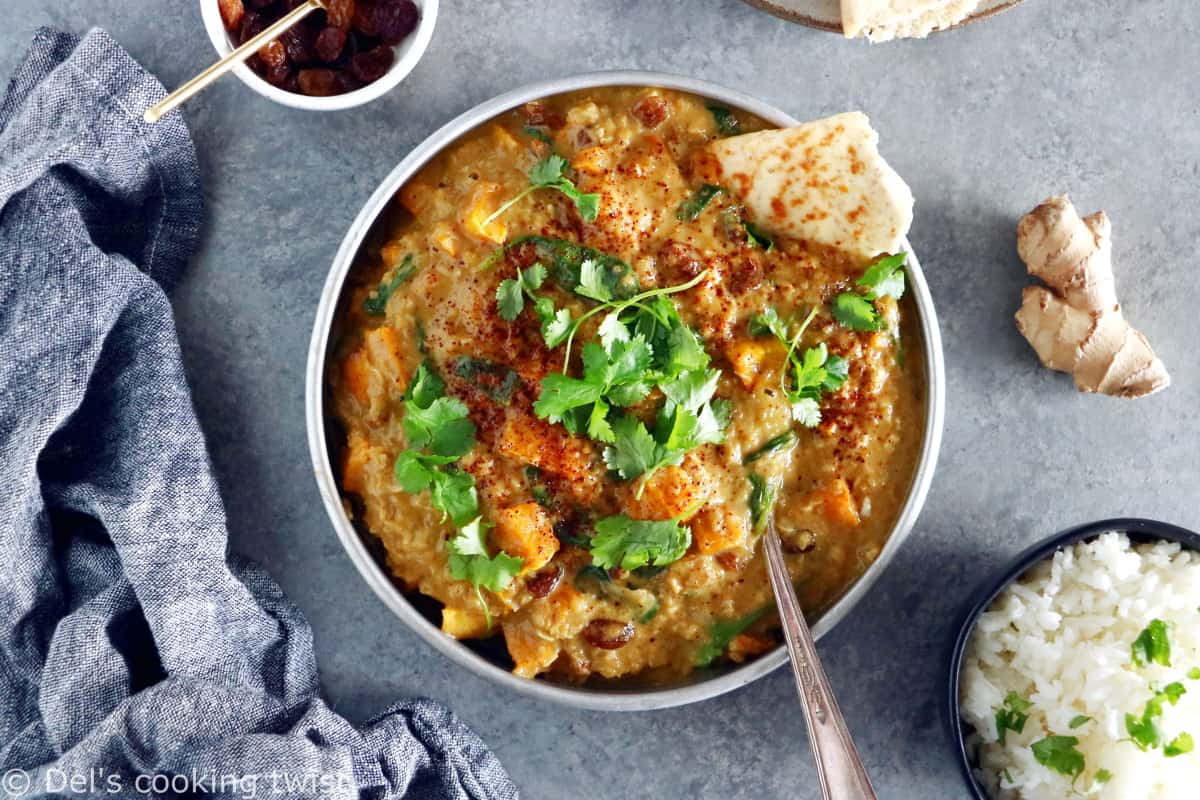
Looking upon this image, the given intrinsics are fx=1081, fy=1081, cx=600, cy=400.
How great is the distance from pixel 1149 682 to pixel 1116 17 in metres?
2.10

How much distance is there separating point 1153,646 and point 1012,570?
0.42 metres

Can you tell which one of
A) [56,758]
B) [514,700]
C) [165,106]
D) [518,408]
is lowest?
[514,700]

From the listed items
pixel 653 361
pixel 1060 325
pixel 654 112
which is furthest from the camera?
pixel 1060 325

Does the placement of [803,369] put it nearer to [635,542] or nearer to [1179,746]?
[635,542]

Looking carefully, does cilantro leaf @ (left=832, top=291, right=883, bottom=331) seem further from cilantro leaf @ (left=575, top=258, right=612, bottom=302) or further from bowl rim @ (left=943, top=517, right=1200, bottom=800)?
bowl rim @ (left=943, top=517, right=1200, bottom=800)

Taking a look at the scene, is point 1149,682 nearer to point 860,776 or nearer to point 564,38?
point 860,776

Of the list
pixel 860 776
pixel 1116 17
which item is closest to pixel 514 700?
pixel 860 776

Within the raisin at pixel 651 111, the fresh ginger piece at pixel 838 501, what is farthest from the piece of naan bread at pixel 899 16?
the fresh ginger piece at pixel 838 501

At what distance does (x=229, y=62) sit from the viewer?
2984 mm

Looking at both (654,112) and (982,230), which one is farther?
(982,230)

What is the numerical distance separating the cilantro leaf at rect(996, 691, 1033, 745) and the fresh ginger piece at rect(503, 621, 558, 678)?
1.33 m

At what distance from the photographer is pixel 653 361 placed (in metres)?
2.88

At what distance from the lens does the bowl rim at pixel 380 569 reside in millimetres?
3098

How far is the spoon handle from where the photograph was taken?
304 cm
